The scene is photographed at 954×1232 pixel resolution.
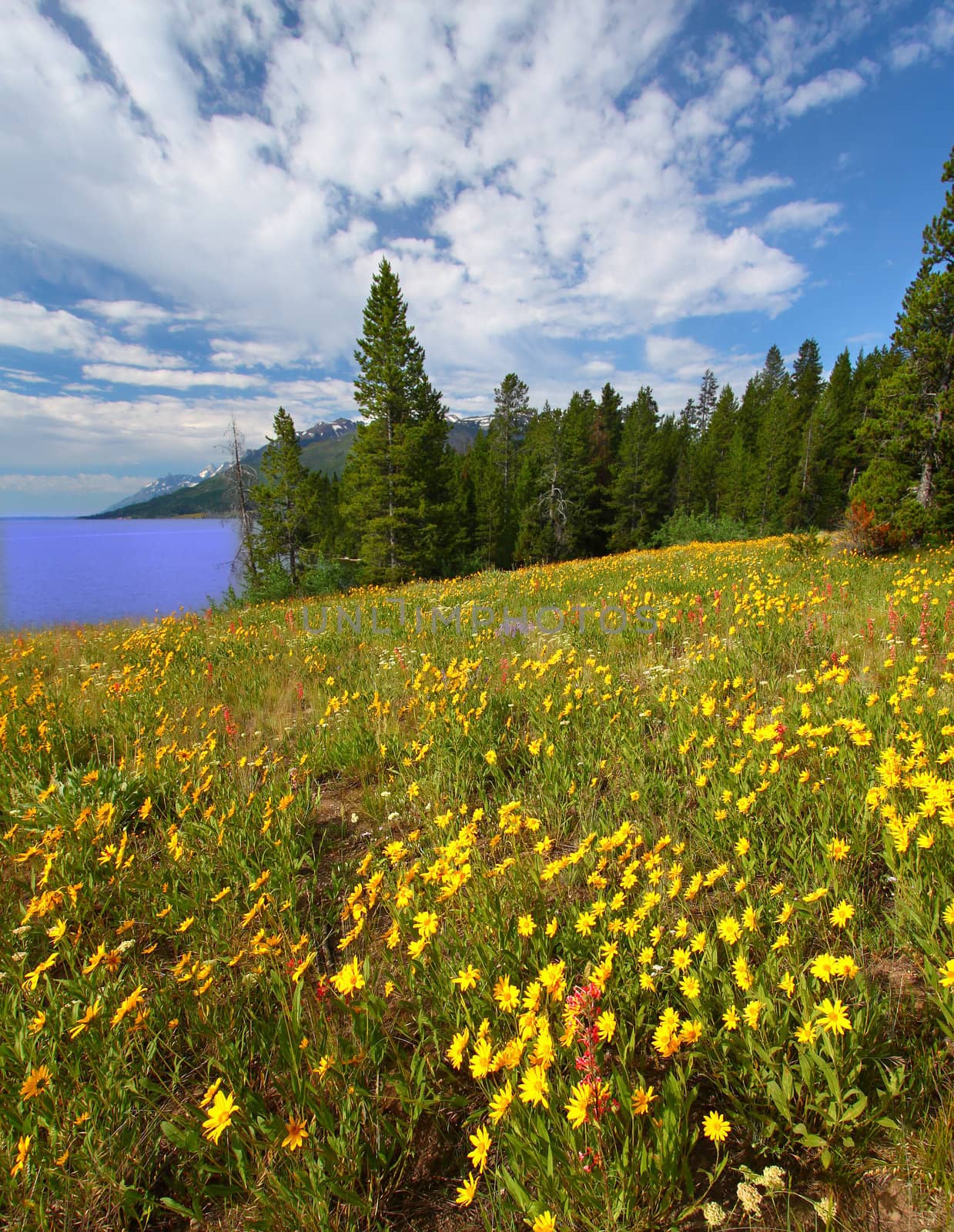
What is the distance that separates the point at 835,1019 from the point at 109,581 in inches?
1829

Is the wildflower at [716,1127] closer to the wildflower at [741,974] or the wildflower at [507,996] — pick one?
the wildflower at [741,974]

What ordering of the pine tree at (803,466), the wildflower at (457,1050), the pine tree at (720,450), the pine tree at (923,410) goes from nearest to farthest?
the wildflower at (457,1050), the pine tree at (923,410), the pine tree at (803,466), the pine tree at (720,450)

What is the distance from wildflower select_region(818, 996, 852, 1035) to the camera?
1.28 m

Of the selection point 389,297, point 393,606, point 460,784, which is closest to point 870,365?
point 389,297

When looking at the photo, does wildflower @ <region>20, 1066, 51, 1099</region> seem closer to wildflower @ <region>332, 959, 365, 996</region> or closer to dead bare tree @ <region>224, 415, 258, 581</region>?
wildflower @ <region>332, 959, 365, 996</region>

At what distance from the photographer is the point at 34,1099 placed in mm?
1520

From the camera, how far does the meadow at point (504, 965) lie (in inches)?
51.0

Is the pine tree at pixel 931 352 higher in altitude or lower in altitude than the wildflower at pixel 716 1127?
higher

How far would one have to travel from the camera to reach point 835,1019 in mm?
1308

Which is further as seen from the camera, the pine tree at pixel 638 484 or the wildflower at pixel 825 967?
the pine tree at pixel 638 484

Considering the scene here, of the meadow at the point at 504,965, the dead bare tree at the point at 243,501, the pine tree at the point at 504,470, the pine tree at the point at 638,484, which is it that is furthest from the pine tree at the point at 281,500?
the pine tree at the point at 638,484

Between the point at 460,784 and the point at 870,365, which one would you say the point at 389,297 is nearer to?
the point at 460,784

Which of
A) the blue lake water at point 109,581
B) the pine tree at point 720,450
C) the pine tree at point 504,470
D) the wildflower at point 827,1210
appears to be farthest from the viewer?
the pine tree at point 720,450

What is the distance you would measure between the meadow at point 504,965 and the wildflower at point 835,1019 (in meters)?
0.01
